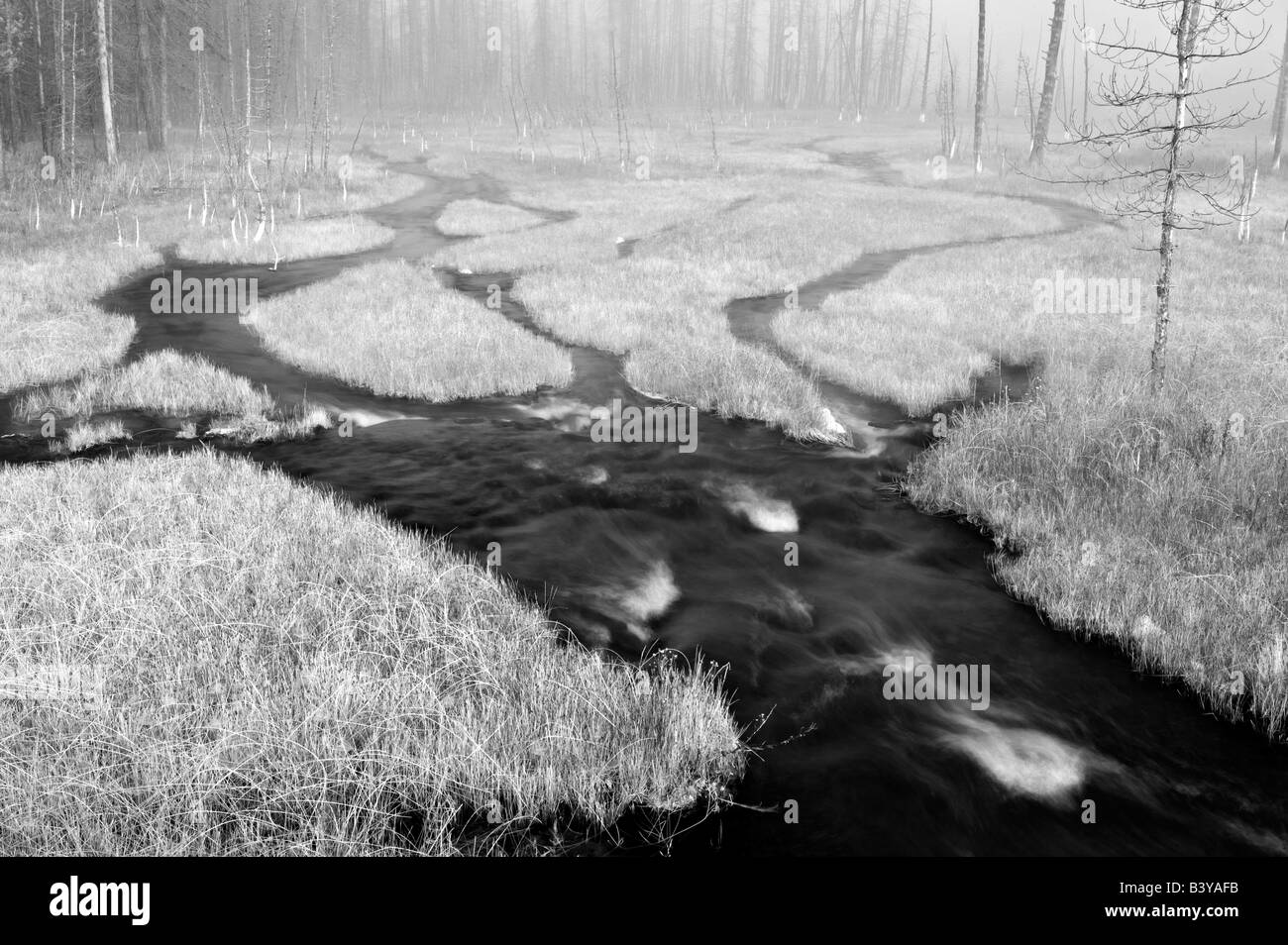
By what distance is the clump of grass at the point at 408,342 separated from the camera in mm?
14744

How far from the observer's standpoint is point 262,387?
46.3ft

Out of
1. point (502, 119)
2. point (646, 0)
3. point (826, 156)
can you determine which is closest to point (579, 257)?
point (826, 156)

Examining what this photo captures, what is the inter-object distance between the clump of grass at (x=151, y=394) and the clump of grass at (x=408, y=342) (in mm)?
1938

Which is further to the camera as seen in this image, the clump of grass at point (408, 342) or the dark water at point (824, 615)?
the clump of grass at point (408, 342)

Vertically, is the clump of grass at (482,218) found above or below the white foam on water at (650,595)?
above

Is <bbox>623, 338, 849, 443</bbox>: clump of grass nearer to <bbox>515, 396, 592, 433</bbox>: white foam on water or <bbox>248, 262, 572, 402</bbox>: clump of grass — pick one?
<bbox>515, 396, 592, 433</bbox>: white foam on water

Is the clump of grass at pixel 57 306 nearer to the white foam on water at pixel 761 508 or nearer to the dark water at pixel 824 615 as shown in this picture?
the dark water at pixel 824 615

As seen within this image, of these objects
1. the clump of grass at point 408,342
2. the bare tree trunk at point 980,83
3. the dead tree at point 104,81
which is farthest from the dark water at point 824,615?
the bare tree trunk at point 980,83

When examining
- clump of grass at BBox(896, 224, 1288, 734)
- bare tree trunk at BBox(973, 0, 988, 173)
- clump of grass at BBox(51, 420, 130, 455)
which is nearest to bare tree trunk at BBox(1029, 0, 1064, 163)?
bare tree trunk at BBox(973, 0, 988, 173)

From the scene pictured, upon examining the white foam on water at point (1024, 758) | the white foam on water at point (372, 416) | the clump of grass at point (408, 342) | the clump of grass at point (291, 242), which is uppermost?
the clump of grass at point (291, 242)

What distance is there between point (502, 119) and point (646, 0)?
65063mm

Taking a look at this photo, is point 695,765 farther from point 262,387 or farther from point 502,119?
point 502,119

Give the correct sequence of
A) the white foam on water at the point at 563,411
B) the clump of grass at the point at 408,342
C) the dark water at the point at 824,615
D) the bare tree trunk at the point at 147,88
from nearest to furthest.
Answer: the dark water at the point at 824,615, the white foam on water at the point at 563,411, the clump of grass at the point at 408,342, the bare tree trunk at the point at 147,88

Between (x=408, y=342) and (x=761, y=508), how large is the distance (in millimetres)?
8792
